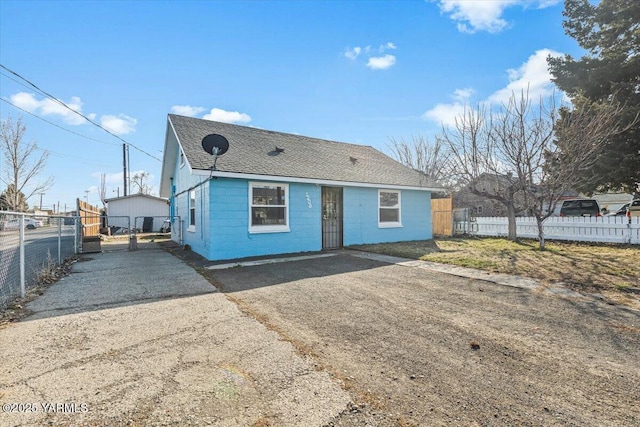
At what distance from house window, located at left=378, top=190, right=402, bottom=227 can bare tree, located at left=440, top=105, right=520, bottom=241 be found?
9.61 feet

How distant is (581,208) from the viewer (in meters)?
16.4

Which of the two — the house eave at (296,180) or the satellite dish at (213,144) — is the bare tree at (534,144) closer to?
the house eave at (296,180)

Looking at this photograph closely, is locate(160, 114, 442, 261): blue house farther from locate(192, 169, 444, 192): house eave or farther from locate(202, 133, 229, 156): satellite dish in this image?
locate(202, 133, 229, 156): satellite dish

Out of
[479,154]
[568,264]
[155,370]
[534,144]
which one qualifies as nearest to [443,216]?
[479,154]

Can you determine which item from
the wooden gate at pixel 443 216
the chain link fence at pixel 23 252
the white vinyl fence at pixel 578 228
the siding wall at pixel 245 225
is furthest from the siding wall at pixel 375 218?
the chain link fence at pixel 23 252

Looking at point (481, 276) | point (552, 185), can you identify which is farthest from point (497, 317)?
point (552, 185)

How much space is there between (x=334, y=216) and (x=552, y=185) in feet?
24.1

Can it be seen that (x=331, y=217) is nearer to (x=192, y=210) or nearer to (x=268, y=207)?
(x=268, y=207)

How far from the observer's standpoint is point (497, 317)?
3.96 m

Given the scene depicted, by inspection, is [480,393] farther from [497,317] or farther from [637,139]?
[637,139]

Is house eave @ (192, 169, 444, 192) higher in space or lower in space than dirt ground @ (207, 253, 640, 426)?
higher

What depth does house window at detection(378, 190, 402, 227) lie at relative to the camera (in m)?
12.2

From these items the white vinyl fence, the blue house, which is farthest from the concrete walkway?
the white vinyl fence

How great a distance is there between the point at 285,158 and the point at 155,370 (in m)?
8.85
